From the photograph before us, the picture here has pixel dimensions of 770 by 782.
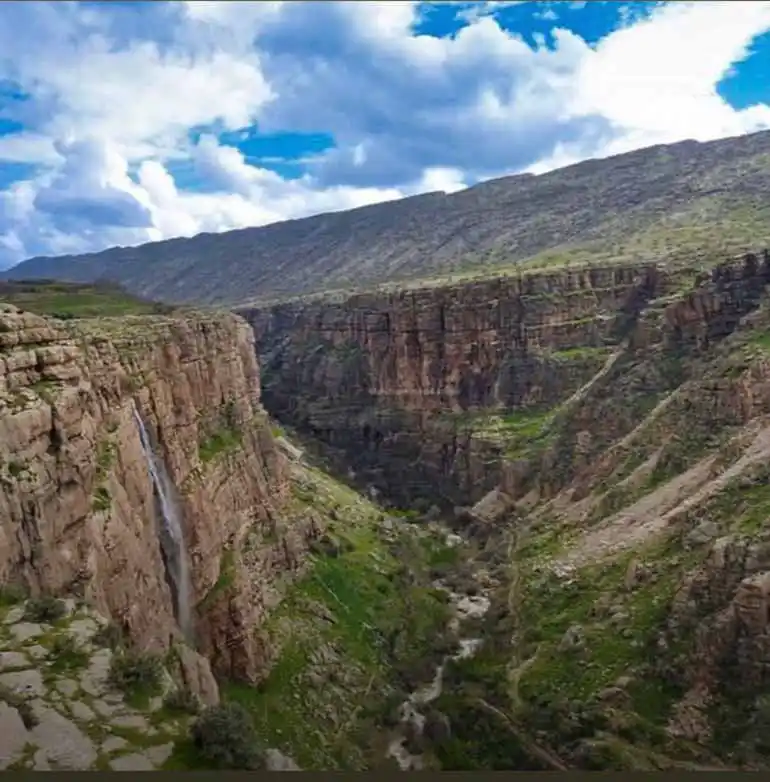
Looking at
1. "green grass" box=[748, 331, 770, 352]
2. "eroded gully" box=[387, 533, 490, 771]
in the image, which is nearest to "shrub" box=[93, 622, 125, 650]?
"eroded gully" box=[387, 533, 490, 771]

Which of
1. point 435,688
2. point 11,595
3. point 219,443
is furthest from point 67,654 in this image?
point 219,443

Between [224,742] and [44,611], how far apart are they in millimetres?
3683

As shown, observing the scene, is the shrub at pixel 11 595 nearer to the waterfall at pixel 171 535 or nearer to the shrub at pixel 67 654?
the shrub at pixel 67 654

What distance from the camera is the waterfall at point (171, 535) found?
19750mm

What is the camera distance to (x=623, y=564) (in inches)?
997

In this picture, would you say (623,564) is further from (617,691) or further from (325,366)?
(325,366)

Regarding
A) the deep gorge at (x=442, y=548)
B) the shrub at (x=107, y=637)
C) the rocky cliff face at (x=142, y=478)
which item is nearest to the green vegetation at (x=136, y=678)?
the deep gorge at (x=442, y=548)

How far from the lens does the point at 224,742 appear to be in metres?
7.02

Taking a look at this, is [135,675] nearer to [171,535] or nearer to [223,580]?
[171,535]

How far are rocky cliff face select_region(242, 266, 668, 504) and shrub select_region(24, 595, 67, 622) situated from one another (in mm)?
36445

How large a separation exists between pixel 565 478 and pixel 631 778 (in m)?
34.0

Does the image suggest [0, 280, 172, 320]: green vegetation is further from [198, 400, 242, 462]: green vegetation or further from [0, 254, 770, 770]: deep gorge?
[198, 400, 242, 462]: green vegetation

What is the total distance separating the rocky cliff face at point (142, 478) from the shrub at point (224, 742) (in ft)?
15.9

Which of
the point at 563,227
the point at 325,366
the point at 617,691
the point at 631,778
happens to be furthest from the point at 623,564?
the point at 563,227
